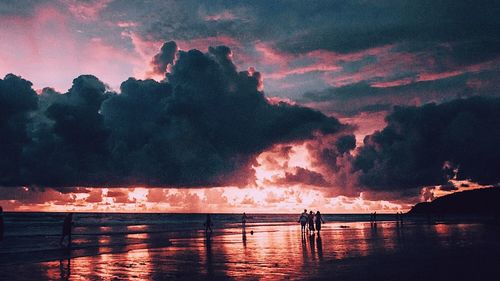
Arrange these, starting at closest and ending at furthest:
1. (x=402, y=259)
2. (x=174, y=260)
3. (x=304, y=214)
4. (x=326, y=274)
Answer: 1. (x=326, y=274)
2. (x=402, y=259)
3. (x=174, y=260)
4. (x=304, y=214)

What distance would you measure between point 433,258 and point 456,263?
214cm

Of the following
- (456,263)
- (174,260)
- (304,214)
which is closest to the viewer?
(456,263)

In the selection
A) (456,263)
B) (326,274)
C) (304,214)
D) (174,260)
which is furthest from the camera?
(304,214)

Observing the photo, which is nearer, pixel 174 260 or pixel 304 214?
pixel 174 260

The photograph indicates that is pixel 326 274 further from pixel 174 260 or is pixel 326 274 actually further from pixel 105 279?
pixel 174 260

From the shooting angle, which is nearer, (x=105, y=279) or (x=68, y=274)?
(x=105, y=279)

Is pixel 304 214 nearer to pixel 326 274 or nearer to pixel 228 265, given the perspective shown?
pixel 228 265

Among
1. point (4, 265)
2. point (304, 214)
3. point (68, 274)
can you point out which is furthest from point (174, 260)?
point (304, 214)

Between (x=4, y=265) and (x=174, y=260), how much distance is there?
26.0 ft

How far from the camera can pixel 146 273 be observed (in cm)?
1661

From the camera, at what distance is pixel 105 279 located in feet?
50.1

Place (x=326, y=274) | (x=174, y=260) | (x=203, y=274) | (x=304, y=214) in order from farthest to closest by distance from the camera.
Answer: (x=304, y=214), (x=174, y=260), (x=203, y=274), (x=326, y=274)

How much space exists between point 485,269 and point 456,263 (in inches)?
86.7

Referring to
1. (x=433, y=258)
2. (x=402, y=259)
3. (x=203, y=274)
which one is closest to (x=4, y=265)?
(x=203, y=274)
